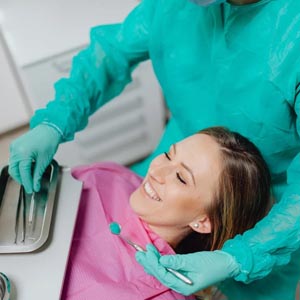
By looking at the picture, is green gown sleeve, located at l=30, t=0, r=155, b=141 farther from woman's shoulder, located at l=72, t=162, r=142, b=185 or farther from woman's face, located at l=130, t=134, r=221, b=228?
woman's face, located at l=130, t=134, r=221, b=228

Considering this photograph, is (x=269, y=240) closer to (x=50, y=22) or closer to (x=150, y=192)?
(x=150, y=192)

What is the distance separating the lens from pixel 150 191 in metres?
1.08

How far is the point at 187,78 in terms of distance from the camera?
3.97 feet

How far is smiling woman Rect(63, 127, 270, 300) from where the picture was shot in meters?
1.01

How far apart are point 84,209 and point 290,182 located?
0.57 metres

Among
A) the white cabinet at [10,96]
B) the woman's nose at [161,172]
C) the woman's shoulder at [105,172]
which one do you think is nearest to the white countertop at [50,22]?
the white cabinet at [10,96]

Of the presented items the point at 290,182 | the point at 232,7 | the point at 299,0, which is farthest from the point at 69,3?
the point at 290,182

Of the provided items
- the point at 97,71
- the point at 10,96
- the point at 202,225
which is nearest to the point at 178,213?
the point at 202,225

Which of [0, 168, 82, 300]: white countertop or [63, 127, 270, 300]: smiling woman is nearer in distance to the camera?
[0, 168, 82, 300]: white countertop

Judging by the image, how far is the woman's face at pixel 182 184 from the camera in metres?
1.02

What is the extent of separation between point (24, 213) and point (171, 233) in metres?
0.39

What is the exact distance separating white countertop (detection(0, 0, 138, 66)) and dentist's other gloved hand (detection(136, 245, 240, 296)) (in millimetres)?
1009

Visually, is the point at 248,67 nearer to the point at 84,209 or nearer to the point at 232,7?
the point at 232,7

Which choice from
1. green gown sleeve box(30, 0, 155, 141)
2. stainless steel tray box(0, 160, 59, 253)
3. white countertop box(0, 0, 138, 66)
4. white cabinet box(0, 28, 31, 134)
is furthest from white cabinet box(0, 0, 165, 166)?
stainless steel tray box(0, 160, 59, 253)
